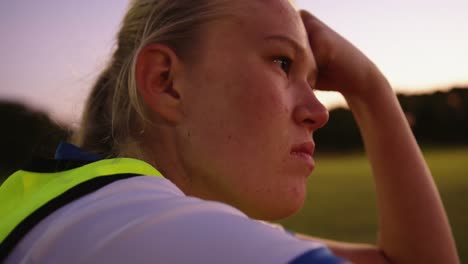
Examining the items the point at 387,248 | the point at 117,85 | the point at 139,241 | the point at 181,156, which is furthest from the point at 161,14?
the point at 387,248

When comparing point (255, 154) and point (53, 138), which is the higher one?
point (255, 154)

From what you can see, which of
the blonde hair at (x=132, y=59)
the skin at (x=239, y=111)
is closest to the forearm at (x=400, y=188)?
the skin at (x=239, y=111)

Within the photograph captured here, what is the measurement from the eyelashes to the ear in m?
0.36

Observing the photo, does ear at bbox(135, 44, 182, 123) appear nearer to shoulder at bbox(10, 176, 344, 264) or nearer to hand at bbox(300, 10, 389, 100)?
shoulder at bbox(10, 176, 344, 264)

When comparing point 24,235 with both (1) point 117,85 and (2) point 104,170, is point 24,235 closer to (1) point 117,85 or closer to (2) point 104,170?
(2) point 104,170

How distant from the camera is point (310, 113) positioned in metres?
1.87

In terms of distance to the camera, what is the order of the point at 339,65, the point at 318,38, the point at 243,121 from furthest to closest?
the point at 339,65 → the point at 318,38 → the point at 243,121

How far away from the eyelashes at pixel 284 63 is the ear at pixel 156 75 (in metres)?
0.36

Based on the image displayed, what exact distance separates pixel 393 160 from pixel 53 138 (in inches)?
70.9

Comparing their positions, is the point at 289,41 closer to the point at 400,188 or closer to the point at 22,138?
the point at 400,188

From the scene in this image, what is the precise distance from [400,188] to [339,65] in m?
0.76

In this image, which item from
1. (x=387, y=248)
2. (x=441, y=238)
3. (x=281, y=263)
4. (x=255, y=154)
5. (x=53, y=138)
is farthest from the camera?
(x=387, y=248)

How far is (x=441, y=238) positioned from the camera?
2.72 meters

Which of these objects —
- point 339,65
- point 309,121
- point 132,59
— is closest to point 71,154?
point 132,59
